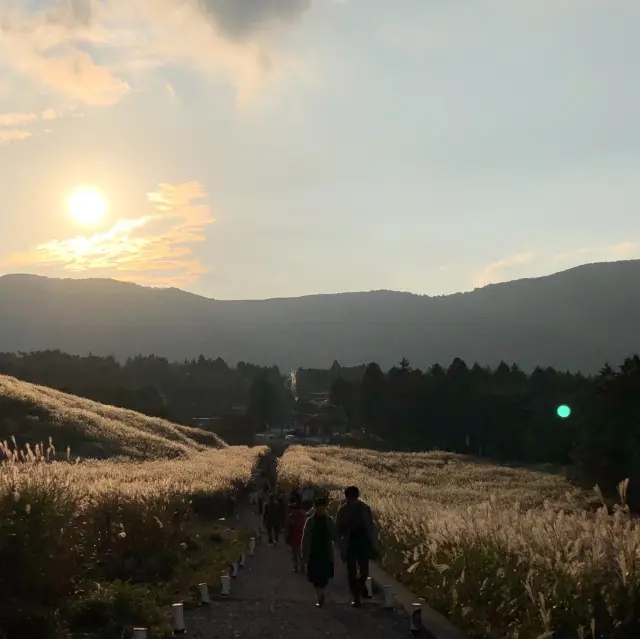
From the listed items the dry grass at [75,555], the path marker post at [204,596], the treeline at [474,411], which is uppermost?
the dry grass at [75,555]

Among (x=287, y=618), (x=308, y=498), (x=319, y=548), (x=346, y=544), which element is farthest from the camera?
(x=308, y=498)

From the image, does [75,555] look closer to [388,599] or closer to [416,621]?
[416,621]

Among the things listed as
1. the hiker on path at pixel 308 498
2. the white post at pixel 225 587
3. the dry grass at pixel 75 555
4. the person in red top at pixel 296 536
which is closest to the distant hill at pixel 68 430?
the hiker on path at pixel 308 498

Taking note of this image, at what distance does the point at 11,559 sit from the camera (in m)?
8.02

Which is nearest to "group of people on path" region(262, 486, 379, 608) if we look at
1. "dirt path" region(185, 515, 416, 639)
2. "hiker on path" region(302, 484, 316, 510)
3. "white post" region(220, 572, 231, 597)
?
"dirt path" region(185, 515, 416, 639)

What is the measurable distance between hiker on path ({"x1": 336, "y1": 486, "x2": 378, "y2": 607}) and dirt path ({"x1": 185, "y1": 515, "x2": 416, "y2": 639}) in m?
0.55

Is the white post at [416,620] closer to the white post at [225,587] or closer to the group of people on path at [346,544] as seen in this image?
the group of people on path at [346,544]

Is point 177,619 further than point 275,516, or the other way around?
point 275,516

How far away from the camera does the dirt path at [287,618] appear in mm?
10409

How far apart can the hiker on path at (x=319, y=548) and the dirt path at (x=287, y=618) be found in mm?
461

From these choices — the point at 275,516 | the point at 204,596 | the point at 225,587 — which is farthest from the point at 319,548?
the point at 275,516

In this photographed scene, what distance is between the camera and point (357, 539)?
12.9 metres

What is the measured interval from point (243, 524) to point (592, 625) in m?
23.2

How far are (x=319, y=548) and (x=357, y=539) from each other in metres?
0.66
